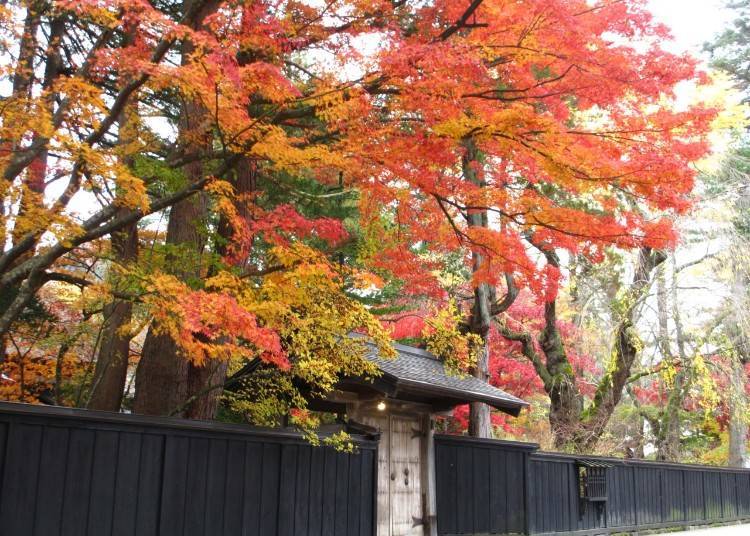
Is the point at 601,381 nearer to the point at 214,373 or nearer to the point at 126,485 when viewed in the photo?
the point at 214,373

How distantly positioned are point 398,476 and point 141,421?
215 inches

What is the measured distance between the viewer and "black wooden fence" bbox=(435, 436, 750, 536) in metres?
12.5

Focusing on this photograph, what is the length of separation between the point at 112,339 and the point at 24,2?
5419mm

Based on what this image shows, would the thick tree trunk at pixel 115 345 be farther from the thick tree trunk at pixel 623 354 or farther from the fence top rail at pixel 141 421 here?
the thick tree trunk at pixel 623 354

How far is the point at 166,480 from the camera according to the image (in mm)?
7691

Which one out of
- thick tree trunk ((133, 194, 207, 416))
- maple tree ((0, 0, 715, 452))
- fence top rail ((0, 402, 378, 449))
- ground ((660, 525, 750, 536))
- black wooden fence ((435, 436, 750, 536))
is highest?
maple tree ((0, 0, 715, 452))

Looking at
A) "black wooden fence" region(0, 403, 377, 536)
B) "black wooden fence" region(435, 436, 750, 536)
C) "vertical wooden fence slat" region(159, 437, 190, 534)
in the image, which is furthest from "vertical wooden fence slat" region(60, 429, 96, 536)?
"black wooden fence" region(435, 436, 750, 536)

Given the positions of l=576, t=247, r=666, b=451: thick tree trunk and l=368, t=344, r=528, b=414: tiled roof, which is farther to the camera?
l=576, t=247, r=666, b=451: thick tree trunk

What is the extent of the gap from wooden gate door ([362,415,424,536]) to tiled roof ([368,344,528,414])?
0.93m

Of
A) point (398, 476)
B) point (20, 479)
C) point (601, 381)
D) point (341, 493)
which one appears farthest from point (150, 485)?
point (601, 381)

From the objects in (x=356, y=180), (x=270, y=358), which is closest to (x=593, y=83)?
(x=356, y=180)

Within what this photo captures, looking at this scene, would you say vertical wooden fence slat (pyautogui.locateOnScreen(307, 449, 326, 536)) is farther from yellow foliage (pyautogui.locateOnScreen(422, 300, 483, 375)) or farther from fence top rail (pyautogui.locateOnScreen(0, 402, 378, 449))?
yellow foliage (pyautogui.locateOnScreen(422, 300, 483, 375))

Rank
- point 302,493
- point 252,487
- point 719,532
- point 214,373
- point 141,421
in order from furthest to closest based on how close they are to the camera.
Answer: point 719,532 < point 214,373 < point 302,493 < point 252,487 < point 141,421

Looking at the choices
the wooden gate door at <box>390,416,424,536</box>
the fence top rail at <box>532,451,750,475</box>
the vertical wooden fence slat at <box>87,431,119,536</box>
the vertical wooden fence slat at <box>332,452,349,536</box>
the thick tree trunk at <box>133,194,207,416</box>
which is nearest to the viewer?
the vertical wooden fence slat at <box>87,431,119,536</box>
